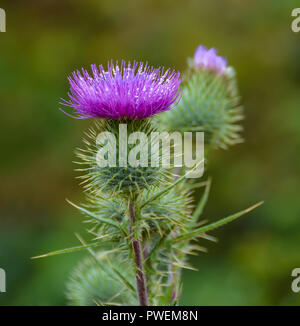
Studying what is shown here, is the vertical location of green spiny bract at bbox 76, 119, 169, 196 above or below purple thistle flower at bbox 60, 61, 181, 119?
below

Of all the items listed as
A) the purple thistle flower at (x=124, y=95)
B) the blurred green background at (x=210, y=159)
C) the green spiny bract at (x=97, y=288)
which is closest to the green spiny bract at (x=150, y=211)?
the purple thistle flower at (x=124, y=95)

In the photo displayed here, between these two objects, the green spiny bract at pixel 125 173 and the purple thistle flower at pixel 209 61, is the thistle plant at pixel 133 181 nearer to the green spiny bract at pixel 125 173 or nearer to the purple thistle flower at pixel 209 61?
the green spiny bract at pixel 125 173

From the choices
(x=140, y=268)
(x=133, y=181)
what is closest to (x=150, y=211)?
(x=133, y=181)

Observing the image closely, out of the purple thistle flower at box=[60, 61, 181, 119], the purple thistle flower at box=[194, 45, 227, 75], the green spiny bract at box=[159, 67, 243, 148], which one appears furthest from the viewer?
the purple thistle flower at box=[194, 45, 227, 75]

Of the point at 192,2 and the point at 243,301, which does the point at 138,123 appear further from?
the point at 192,2

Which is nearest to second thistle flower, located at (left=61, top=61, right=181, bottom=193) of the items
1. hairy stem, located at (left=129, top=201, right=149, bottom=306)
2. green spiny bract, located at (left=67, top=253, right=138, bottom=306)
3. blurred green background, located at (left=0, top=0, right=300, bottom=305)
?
hairy stem, located at (left=129, top=201, right=149, bottom=306)

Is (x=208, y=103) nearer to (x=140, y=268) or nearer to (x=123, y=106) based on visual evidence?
(x=123, y=106)

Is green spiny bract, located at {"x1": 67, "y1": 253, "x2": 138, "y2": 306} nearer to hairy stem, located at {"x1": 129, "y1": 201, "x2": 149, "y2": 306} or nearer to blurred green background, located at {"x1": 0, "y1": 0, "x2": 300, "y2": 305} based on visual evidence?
hairy stem, located at {"x1": 129, "y1": 201, "x2": 149, "y2": 306}
